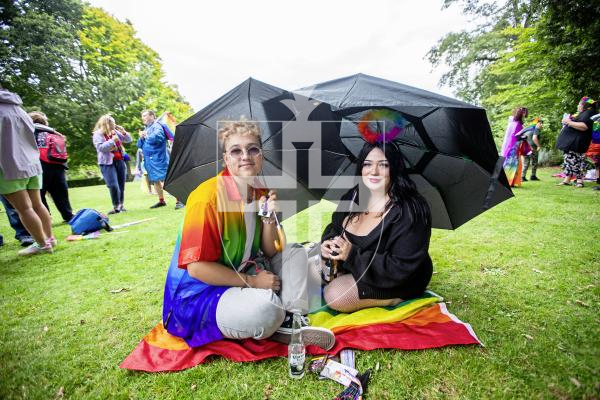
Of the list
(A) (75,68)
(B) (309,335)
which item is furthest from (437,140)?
(A) (75,68)

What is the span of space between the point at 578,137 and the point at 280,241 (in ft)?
28.2

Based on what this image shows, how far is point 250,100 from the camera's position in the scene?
5.16 ft

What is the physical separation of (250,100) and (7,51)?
21155 millimetres

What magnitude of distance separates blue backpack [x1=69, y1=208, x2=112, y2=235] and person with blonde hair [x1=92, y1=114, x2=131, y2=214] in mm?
1419

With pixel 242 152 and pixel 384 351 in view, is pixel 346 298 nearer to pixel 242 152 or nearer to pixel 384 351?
pixel 384 351

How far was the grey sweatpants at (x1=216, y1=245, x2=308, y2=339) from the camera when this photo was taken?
5.63 ft

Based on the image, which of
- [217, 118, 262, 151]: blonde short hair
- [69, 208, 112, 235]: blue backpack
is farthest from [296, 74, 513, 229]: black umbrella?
[69, 208, 112, 235]: blue backpack

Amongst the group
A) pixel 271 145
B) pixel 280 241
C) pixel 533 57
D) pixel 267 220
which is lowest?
pixel 280 241

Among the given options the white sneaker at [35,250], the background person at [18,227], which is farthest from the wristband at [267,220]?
the background person at [18,227]

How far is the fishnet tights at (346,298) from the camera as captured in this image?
2.18 metres

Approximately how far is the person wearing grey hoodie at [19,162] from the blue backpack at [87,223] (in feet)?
3.56

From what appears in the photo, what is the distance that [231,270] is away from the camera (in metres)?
1.79

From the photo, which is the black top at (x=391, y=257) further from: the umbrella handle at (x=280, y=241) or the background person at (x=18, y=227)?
the background person at (x=18, y=227)

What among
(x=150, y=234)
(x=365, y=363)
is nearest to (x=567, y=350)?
(x=365, y=363)
